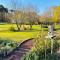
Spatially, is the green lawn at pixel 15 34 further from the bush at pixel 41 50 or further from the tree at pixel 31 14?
the bush at pixel 41 50

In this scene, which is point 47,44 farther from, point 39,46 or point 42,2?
point 42,2

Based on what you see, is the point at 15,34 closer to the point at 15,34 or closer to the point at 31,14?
the point at 15,34

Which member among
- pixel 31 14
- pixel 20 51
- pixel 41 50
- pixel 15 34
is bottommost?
pixel 20 51

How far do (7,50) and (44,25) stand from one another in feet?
4.25

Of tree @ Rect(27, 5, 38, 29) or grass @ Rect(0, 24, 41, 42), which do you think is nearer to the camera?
tree @ Rect(27, 5, 38, 29)

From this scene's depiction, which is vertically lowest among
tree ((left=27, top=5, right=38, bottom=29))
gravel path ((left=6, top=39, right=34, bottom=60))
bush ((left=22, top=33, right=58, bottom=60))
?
gravel path ((left=6, top=39, right=34, bottom=60))

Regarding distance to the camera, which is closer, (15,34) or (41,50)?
(41,50)

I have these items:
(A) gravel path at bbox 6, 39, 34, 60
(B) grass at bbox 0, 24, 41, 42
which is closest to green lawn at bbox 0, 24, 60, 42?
(B) grass at bbox 0, 24, 41, 42

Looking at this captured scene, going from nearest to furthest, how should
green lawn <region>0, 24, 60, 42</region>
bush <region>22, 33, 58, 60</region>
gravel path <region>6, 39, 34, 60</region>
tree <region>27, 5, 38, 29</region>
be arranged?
bush <region>22, 33, 58, 60</region>, gravel path <region>6, 39, 34, 60</region>, tree <region>27, 5, 38, 29</region>, green lawn <region>0, 24, 60, 42</region>

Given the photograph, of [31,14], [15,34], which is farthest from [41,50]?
[15,34]

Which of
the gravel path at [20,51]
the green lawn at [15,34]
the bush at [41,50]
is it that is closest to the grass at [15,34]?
the green lawn at [15,34]

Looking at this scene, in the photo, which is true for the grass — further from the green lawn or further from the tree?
the tree

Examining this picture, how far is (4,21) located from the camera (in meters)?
6.70

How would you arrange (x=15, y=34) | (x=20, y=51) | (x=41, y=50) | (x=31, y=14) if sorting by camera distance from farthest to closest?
(x=15, y=34)
(x=31, y=14)
(x=20, y=51)
(x=41, y=50)
